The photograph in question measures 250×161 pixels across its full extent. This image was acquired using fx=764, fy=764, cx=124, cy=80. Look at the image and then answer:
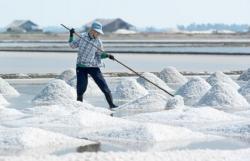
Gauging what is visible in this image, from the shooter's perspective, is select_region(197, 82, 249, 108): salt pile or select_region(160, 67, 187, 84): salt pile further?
select_region(160, 67, 187, 84): salt pile

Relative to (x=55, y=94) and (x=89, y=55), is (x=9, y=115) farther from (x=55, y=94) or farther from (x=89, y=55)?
(x=55, y=94)

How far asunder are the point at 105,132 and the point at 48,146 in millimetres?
1089

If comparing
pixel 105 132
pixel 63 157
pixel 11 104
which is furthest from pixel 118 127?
pixel 11 104

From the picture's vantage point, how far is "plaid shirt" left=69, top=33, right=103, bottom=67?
11867 millimetres

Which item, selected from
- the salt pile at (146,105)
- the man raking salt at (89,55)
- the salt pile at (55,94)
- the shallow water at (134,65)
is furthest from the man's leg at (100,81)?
the shallow water at (134,65)

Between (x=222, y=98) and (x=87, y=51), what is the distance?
7.72ft

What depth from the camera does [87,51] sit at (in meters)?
11.9

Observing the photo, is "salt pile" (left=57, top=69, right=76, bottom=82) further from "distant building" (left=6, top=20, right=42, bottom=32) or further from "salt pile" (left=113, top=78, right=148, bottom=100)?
"distant building" (left=6, top=20, right=42, bottom=32)

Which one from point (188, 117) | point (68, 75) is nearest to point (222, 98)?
point (188, 117)

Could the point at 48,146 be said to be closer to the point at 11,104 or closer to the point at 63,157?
the point at 63,157

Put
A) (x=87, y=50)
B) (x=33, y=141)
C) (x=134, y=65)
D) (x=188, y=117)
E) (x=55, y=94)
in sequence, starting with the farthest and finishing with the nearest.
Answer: (x=134, y=65)
(x=55, y=94)
(x=87, y=50)
(x=188, y=117)
(x=33, y=141)

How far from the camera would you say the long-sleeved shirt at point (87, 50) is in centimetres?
1187

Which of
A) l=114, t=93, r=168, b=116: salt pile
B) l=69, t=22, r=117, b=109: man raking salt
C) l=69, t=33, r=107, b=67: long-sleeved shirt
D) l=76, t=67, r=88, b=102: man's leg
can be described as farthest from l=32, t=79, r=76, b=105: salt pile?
l=114, t=93, r=168, b=116: salt pile

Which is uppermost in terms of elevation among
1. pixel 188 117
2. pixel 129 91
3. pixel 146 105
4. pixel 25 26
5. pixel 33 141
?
pixel 33 141
